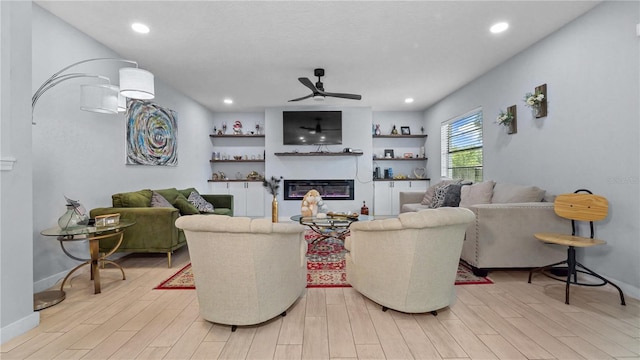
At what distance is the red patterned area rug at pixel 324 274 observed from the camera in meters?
2.71

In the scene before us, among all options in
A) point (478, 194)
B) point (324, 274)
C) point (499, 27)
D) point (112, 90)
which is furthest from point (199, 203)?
point (499, 27)

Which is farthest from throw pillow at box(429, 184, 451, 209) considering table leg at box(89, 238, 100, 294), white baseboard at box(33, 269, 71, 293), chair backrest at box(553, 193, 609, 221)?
white baseboard at box(33, 269, 71, 293)

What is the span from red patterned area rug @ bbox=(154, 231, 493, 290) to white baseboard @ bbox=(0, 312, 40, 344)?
2.76 feet

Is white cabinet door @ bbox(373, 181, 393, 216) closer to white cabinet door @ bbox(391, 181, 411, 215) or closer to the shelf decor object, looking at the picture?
white cabinet door @ bbox(391, 181, 411, 215)

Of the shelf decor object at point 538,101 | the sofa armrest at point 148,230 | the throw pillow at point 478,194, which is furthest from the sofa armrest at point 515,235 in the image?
the sofa armrest at point 148,230

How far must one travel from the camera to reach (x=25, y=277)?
6.29 feet

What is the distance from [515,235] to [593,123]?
1.31 m

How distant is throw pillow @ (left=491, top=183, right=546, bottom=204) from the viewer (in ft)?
10.1

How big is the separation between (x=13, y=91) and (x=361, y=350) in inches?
111

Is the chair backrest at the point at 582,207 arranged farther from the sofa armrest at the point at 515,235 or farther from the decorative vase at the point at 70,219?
the decorative vase at the point at 70,219

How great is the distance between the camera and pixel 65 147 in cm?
289

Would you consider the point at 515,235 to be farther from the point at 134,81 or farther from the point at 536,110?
the point at 134,81

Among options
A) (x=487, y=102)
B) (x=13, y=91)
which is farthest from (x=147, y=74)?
(x=487, y=102)

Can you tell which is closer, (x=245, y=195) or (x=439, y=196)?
(x=439, y=196)
